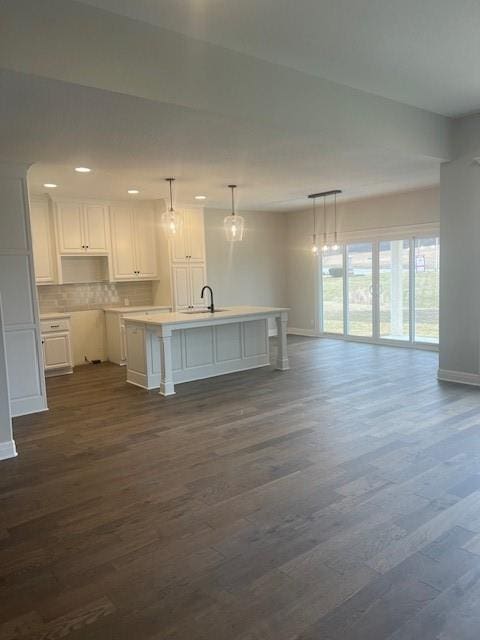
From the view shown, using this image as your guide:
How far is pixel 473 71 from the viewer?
3934 mm

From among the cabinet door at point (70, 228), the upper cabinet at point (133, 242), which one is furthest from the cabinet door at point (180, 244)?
the cabinet door at point (70, 228)

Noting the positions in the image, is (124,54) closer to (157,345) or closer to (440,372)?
(157,345)

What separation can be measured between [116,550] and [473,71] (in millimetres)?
4501

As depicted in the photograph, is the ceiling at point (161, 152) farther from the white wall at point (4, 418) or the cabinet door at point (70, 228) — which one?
the white wall at point (4, 418)

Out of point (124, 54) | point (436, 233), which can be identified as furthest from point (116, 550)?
point (436, 233)

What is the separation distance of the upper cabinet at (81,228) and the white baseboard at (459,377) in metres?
5.20

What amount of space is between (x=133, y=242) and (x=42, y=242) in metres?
1.44

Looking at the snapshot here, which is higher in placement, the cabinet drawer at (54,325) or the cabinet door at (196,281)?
the cabinet door at (196,281)

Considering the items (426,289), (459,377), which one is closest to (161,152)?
(459,377)

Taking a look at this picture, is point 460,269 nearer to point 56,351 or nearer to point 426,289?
point 426,289

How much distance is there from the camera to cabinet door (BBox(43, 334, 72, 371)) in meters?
6.58

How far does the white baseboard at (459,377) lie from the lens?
537 cm

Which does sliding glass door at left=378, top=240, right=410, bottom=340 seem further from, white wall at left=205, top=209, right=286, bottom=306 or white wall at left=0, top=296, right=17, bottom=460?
white wall at left=0, top=296, right=17, bottom=460

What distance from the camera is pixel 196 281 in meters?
7.98
